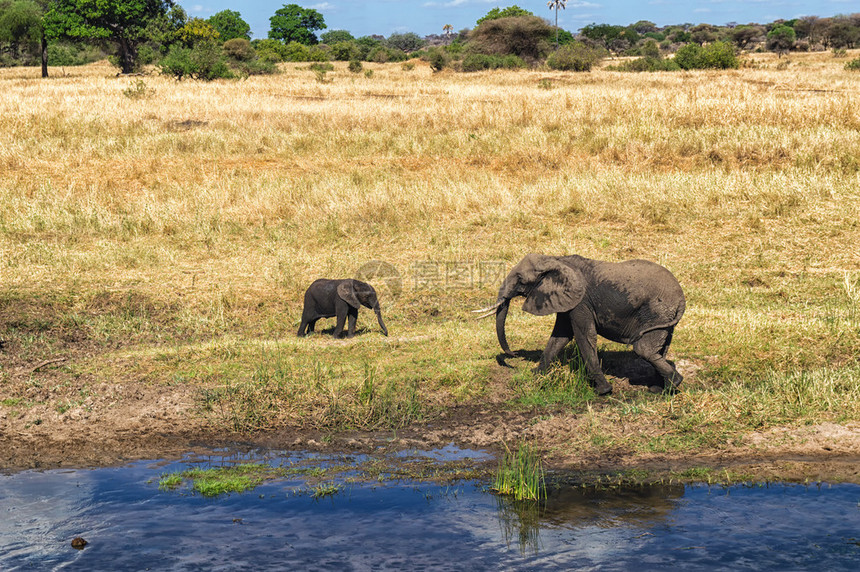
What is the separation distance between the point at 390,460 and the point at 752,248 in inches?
356

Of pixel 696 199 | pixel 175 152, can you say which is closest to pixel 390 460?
pixel 696 199

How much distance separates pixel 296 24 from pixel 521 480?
9098 cm

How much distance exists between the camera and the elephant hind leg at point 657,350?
8.36 metres

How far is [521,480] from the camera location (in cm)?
655

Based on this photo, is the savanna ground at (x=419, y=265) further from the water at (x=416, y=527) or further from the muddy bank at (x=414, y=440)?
the water at (x=416, y=527)

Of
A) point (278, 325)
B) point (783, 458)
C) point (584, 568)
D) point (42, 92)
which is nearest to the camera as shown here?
point (584, 568)

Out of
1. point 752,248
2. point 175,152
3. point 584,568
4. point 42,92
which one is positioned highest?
point 42,92

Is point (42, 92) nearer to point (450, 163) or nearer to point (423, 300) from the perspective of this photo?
point (450, 163)

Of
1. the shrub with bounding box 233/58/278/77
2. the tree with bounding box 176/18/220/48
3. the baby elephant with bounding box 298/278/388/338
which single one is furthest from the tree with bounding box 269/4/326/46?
the baby elephant with bounding box 298/278/388/338

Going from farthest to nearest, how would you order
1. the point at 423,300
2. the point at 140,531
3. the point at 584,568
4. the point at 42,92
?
the point at 42,92 < the point at 423,300 < the point at 140,531 < the point at 584,568

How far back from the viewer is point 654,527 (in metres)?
6.21

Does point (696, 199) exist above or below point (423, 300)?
above

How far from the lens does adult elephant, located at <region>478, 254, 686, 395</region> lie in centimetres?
827

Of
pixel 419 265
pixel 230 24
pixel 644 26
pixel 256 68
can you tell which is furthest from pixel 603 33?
pixel 419 265
